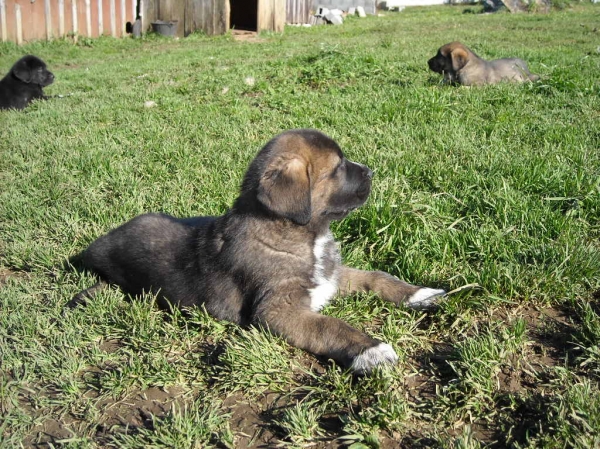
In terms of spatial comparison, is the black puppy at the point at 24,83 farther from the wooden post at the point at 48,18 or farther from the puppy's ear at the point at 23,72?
the wooden post at the point at 48,18

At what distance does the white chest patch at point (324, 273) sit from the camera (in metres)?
3.02

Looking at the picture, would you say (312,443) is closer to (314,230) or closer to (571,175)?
(314,230)

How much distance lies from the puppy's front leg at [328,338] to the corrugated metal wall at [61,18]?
14.8 metres

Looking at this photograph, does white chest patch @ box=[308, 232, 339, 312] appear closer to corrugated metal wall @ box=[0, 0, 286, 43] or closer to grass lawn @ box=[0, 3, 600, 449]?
grass lawn @ box=[0, 3, 600, 449]

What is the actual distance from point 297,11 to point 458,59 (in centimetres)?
1593

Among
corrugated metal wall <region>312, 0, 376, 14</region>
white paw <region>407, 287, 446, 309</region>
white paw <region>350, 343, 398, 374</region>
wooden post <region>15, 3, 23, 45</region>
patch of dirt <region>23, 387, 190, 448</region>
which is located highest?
corrugated metal wall <region>312, 0, 376, 14</region>

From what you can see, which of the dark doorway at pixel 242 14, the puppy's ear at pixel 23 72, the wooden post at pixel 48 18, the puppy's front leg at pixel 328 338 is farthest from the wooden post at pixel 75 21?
the puppy's front leg at pixel 328 338

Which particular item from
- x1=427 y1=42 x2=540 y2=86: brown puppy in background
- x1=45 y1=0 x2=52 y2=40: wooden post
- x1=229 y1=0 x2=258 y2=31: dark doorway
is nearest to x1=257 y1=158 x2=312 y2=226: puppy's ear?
x1=427 y1=42 x2=540 y2=86: brown puppy in background

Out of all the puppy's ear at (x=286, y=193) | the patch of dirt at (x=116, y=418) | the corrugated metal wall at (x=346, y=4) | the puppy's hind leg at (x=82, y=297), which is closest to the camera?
the patch of dirt at (x=116, y=418)

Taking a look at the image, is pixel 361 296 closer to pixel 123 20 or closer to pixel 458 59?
pixel 458 59

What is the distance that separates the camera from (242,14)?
71.6ft

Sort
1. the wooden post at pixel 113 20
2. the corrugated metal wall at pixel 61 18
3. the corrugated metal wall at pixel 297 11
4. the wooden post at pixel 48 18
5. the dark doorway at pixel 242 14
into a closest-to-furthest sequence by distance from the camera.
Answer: the corrugated metal wall at pixel 61 18 → the wooden post at pixel 48 18 → the wooden post at pixel 113 20 → the dark doorway at pixel 242 14 → the corrugated metal wall at pixel 297 11

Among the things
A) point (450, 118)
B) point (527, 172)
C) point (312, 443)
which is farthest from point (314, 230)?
point (450, 118)

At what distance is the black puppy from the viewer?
8.98m
